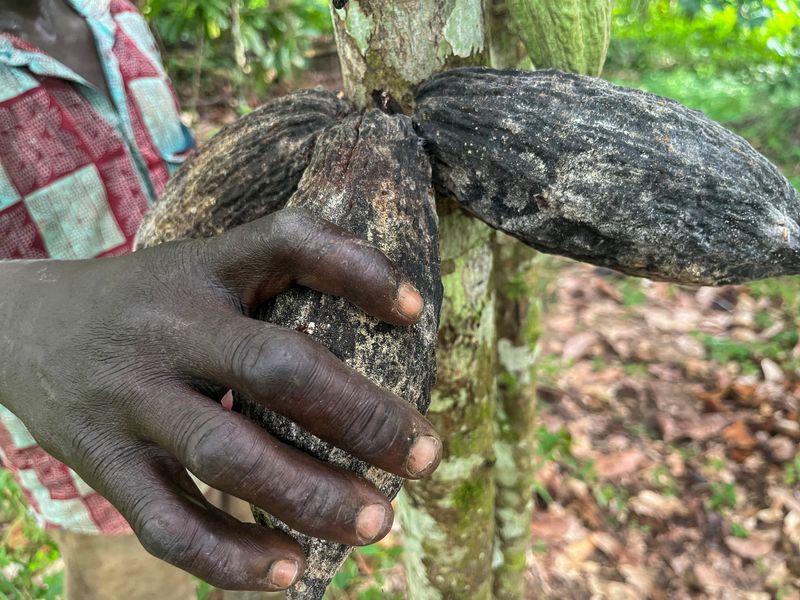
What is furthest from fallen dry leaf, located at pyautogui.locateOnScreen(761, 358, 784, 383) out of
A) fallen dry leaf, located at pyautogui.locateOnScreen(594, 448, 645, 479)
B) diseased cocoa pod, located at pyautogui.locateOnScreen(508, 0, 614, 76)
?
diseased cocoa pod, located at pyautogui.locateOnScreen(508, 0, 614, 76)

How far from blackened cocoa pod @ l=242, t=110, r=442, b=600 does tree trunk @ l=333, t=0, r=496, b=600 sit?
95mm

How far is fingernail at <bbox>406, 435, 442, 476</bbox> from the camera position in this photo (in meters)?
0.67

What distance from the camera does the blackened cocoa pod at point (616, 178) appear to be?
0.74 metres

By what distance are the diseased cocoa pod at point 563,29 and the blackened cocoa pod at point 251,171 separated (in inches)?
10.4

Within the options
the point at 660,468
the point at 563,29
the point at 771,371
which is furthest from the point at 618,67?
the point at 563,29

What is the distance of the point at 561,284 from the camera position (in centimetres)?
366

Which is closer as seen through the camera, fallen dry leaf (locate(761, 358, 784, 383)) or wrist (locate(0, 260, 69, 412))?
wrist (locate(0, 260, 69, 412))

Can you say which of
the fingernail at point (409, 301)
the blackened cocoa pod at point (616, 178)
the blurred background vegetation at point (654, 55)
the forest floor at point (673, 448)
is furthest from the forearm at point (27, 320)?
the forest floor at point (673, 448)

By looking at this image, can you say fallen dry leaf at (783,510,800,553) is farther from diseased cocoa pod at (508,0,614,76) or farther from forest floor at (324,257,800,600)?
diseased cocoa pod at (508,0,614,76)

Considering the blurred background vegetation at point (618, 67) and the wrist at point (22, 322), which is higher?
the wrist at point (22, 322)

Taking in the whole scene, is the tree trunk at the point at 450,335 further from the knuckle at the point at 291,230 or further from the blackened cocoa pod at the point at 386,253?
the knuckle at the point at 291,230

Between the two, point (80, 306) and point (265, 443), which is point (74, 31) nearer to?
point (80, 306)

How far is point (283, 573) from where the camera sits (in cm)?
65

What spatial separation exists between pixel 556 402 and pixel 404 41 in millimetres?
2185
